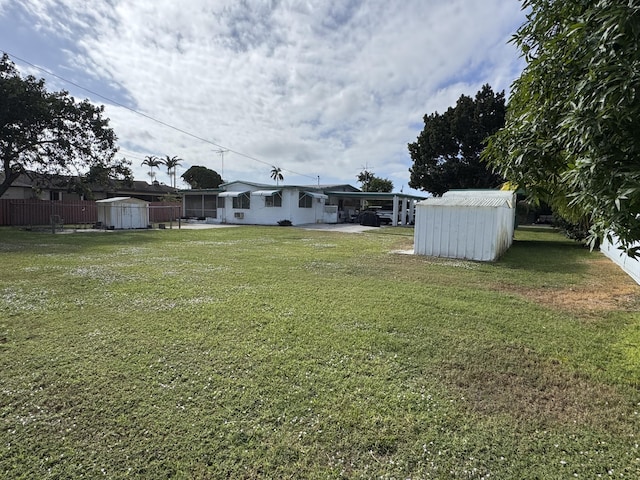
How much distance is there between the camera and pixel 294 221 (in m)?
26.7

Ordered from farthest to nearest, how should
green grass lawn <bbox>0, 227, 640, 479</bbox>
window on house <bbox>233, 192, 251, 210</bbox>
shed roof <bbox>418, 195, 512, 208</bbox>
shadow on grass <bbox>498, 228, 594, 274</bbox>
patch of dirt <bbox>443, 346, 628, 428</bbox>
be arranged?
1. window on house <bbox>233, 192, 251, 210</bbox>
2. shed roof <bbox>418, 195, 512, 208</bbox>
3. shadow on grass <bbox>498, 228, 594, 274</bbox>
4. patch of dirt <bbox>443, 346, 628, 428</bbox>
5. green grass lawn <bbox>0, 227, 640, 479</bbox>

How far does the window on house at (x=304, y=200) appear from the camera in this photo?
1073 inches

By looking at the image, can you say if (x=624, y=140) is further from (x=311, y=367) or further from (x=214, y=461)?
(x=214, y=461)

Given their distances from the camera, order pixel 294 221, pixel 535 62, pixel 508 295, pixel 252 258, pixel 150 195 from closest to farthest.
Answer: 1. pixel 535 62
2. pixel 508 295
3. pixel 252 258
4. pixel 294 221
5. pixel 150 195

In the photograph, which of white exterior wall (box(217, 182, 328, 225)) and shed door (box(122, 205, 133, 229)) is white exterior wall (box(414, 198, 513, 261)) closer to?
white exterior wall (box(217, 182, 328, 225))

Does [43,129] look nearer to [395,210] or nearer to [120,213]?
[120,213]

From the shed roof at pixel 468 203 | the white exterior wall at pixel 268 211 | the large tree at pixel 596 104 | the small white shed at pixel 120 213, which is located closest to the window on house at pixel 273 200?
the white exterior wall at pixel 268 211

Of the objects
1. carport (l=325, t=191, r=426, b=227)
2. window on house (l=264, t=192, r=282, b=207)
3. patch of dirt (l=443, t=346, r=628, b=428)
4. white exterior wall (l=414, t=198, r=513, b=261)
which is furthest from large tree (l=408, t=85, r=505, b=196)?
patch of dirt (l=443, t=346, r=628, b=428)

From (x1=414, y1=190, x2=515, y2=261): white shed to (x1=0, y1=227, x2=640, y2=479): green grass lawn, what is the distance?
4176 millimetres

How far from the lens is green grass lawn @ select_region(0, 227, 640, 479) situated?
2.23 metres

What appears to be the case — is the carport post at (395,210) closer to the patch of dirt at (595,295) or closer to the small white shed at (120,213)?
the small white shed at (120,213)

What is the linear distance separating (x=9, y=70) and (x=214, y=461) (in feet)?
76.2

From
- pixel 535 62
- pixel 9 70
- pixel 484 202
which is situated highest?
pixel 9 70

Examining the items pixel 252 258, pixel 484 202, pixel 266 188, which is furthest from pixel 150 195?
pixel 484 202
